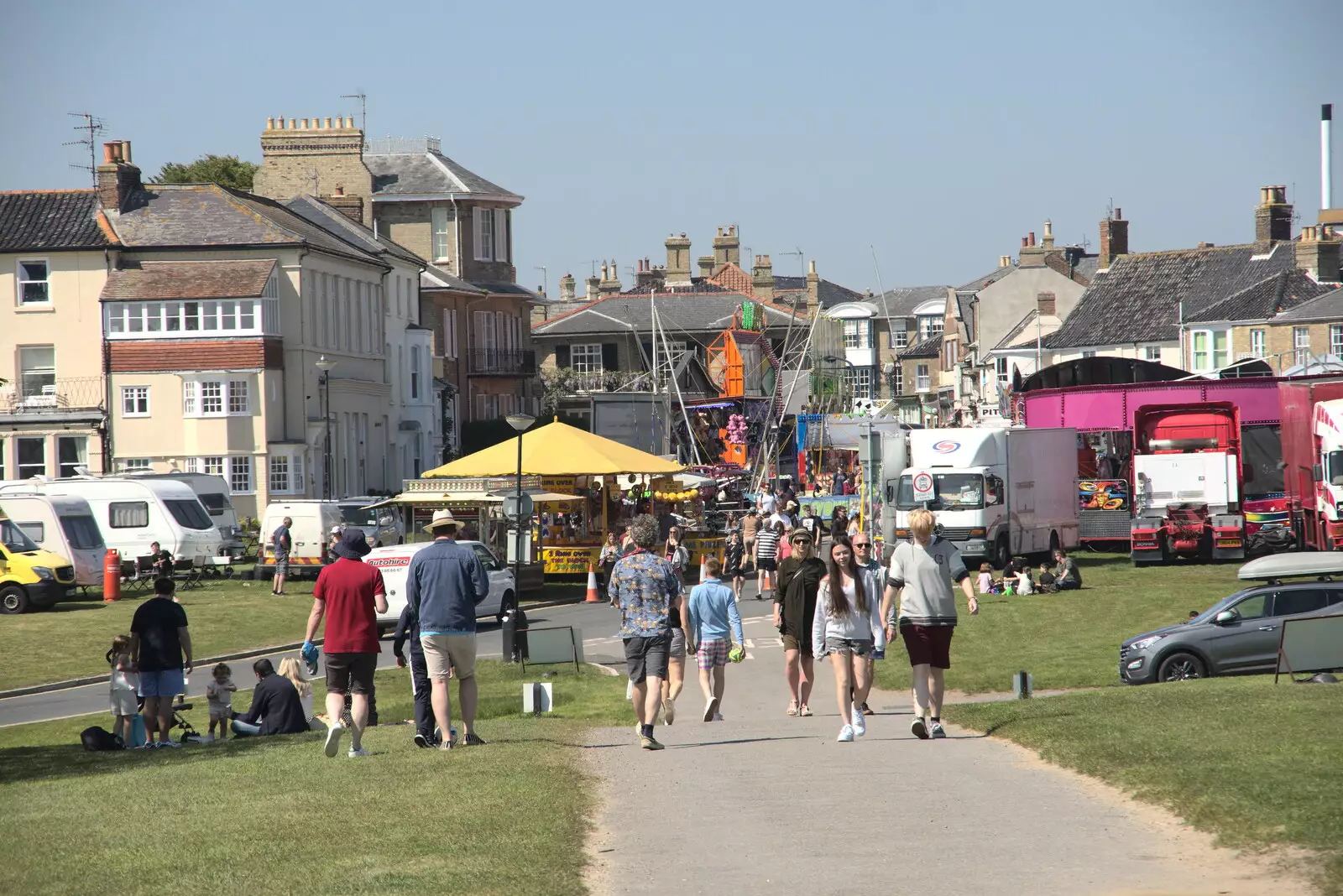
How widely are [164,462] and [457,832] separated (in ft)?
148

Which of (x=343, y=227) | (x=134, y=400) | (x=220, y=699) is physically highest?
(x=343, y=227)

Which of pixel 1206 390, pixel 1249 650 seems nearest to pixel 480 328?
pixel 1206 390

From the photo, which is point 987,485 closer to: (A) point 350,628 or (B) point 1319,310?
(A) point 350,628

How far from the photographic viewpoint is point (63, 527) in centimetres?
3616

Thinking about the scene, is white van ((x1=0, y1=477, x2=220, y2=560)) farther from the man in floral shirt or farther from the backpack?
the man in floral shirt

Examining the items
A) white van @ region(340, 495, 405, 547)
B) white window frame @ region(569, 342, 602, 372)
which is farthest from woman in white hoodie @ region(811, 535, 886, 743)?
white window frame @ region(569, 342, 602, 372)

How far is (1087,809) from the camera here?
9.77m

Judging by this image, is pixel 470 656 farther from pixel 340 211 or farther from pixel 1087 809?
pixel 340 211

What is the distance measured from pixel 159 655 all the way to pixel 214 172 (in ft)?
209

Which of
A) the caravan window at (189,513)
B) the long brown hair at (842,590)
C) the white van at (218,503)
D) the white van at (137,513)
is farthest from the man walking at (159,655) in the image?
the white van at (218,503)

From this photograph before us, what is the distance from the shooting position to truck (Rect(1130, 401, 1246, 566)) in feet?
116

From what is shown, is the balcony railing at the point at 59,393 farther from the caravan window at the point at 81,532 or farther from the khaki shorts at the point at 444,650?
the khaki shorts at the point at 444,650

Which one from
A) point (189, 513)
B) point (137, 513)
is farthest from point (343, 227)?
point (137, 513)

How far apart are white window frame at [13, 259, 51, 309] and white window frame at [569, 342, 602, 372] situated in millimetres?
44070
